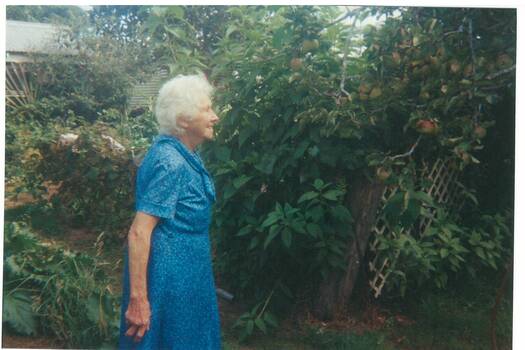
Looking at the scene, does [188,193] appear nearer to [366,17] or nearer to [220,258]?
[220,258]

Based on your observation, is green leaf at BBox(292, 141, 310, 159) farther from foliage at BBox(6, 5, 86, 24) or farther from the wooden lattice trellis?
foliage at BBox(6, 5, 86, 24)

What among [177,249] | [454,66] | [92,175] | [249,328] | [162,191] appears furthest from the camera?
[92,175]

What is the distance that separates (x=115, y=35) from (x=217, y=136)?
31.1 inches

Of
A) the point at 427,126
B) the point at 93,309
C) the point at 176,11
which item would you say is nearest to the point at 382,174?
the point at 427,126

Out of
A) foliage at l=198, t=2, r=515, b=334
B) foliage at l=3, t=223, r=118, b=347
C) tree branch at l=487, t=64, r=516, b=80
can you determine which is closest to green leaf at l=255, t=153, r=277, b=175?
foliage at l=198, t=2, r=515, b=334

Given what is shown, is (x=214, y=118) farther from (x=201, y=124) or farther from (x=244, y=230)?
(x=244, y=230)

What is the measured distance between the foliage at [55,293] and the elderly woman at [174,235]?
1.42 ft

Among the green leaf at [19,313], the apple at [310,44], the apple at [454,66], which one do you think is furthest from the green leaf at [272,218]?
the green leaf at [19,313]

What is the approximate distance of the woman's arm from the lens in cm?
230

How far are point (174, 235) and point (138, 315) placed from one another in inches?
16.6

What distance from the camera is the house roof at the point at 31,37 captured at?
2.84 metres

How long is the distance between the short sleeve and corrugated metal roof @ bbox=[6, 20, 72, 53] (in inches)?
43.3

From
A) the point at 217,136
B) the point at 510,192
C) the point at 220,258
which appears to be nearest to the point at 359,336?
the point at 220,258

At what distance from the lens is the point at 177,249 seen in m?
2.41
